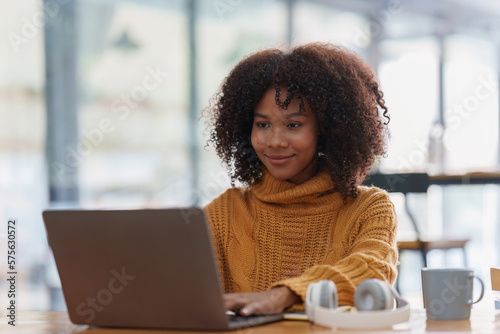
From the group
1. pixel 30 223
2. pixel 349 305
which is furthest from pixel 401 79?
pixel 349 305

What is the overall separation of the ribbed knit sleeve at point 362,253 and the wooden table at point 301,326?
0.39 feet

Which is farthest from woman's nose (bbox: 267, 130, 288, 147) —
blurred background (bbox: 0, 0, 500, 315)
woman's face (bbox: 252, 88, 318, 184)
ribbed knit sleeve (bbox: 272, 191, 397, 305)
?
blurred background (bbox: 0, 0, 500, 315)

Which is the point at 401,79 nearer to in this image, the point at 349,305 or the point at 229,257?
the point at 229,257

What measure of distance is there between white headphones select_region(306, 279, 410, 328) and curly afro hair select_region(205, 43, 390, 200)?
0.58 metres

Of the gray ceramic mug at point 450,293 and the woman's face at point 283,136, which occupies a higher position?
the woman's face at point 283,136

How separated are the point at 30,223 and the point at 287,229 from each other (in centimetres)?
280

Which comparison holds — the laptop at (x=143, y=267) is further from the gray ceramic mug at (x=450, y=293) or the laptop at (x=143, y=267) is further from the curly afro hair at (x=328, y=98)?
the curly afro hair at (x=328, y=98)

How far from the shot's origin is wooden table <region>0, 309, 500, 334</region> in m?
1.15

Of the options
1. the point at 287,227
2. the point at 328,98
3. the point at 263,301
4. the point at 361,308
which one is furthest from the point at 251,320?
the point at 328,98

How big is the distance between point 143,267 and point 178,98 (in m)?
3.52

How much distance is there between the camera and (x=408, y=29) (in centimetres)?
539

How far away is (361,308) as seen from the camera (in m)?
1.18

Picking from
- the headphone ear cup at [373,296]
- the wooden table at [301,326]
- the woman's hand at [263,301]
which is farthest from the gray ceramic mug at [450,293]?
the woman's hand at [263,301]

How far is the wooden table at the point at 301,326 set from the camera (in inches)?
45.3
